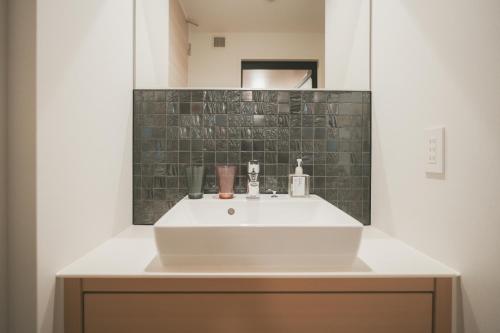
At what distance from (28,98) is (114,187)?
1.36 feet

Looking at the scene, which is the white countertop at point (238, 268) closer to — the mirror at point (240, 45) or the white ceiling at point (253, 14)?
the mirror at point (240, 45)

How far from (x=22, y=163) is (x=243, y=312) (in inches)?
21.7

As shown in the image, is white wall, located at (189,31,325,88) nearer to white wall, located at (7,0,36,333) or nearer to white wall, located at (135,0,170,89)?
white wall, located at (135,0,170,89)

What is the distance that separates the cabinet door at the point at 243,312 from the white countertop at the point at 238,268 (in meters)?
0.05

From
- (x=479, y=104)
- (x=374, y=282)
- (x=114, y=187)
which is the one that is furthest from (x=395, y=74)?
(x=114, y=187)

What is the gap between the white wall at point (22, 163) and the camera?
1.90 ft

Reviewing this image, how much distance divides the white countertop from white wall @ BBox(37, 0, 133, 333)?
54mm

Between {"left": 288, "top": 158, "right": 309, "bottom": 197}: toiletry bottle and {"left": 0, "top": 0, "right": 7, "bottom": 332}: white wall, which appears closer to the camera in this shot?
{"left": 0, "top": 0, "right": 7, "bottom": 332}: white wall

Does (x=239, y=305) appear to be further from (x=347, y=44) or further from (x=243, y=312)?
(x=347, y=44)

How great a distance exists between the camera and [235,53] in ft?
3.66

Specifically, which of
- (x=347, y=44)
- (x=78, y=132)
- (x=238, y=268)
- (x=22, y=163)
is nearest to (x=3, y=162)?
(x=22, y=163)

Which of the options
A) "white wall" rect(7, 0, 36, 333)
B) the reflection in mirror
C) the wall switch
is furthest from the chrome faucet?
"white wall" rect(7, 0, 36, 333)

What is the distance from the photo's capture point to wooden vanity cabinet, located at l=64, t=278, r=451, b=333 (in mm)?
641

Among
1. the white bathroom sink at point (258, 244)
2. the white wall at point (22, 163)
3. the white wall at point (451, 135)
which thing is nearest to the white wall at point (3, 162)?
the white wall at point (22, 163)
